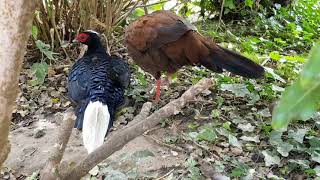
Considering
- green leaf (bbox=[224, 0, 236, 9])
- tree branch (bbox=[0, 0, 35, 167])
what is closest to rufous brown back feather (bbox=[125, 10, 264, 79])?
tree branch (bbox=[0, 0, 35, 167])

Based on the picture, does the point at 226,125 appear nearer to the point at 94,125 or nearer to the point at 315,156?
the point at 315,156

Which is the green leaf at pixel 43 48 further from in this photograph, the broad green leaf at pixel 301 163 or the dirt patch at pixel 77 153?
the broad green leaf at pixel 301 163

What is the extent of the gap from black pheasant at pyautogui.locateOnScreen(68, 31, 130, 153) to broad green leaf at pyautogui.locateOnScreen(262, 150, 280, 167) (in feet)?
3.26

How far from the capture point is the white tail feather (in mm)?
2586

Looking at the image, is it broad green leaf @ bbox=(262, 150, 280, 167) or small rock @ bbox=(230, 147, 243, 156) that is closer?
broad green leaf @ bbox=(262, 150, 280, 167)

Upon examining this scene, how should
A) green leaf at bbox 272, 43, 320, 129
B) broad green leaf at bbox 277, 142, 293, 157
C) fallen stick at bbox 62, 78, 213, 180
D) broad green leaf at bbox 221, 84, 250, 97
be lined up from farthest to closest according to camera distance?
broad green leaf at bbox 221, 84, 250, 97 < broad green leaf at bbox 277, 142, 293, 157 < fallen stick at bbox 62, 78, 213, 180 < green leaf at bbox 272, 43, 320, 129

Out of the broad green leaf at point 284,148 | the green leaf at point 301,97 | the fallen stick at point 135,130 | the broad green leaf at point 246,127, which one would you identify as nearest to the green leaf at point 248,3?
the broad green leaf at point 246,127

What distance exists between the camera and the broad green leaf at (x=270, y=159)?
8.05 feet

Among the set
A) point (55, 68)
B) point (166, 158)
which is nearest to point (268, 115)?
point (166, 158)

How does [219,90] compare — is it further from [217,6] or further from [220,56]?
[217,6]

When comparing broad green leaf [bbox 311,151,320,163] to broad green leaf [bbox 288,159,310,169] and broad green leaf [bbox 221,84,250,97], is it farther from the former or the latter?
broad green leaf [bbox 221,84,250,97]

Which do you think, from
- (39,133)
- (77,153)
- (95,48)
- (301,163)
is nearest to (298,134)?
(301,163)

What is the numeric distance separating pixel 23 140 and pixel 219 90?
154cm

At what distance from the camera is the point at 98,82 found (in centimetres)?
318
